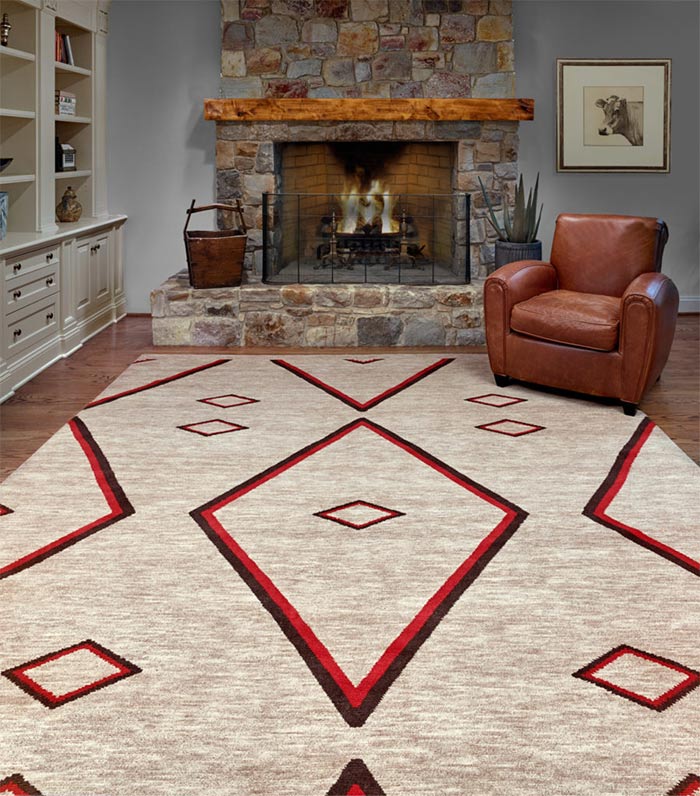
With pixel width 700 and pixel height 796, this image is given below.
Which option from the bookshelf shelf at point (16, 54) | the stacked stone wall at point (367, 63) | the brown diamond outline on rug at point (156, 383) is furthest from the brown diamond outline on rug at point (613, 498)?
the bookshelf shelf at point (16, 54)

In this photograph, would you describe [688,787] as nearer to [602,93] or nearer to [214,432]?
[214,432]

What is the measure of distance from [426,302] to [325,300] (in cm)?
61

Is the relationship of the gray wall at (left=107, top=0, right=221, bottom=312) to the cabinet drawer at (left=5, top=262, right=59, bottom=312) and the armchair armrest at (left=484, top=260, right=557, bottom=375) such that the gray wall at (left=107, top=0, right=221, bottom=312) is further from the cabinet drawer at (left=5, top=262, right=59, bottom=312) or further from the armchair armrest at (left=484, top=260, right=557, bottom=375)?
the armchair armrest at (left=484, top=260, right=557, bottom=375)

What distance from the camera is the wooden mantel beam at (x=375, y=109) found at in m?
6.49

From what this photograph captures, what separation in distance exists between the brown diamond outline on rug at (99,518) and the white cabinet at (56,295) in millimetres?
884

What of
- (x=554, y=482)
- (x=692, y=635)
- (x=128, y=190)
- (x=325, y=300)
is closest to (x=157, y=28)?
(x=128, y=190)

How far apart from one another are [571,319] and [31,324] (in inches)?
106

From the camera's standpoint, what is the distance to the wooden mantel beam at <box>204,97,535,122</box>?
6.49 metres

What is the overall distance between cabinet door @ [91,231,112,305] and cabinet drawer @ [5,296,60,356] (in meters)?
0.80

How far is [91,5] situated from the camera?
653 cm

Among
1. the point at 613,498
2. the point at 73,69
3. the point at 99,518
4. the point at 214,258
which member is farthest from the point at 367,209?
the point at 99,518

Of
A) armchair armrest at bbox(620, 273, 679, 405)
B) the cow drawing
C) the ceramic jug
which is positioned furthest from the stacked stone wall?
armchair armrest at bbox(620, 273, 679, 405)

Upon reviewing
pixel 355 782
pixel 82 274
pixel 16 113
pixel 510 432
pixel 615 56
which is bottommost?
pixel 355 782

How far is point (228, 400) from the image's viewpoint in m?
4.82
